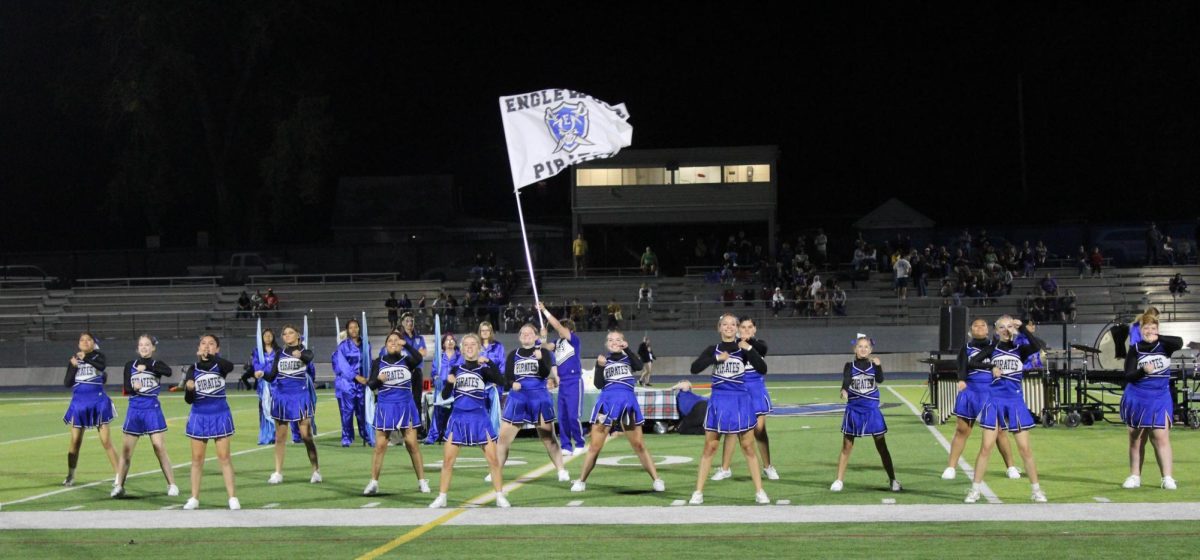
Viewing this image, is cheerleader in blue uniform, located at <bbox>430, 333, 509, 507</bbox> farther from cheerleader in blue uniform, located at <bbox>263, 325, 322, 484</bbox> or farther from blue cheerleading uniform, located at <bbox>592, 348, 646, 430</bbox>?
cheerleader in blue uniform, located at <bbox>263, 325, 322, 484</bbox>

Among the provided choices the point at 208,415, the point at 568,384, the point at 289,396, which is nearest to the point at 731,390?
the point at 568,384

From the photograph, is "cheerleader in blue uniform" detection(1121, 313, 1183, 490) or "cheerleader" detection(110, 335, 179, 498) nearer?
"cheerleader in blue uniform" detection(1121, 313, 1183, 490)

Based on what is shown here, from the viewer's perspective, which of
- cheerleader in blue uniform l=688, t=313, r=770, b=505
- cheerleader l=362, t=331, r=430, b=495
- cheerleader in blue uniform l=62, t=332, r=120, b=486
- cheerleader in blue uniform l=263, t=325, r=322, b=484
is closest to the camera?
cheerleader in blue uniform l=688, t=313, r=770, b=505

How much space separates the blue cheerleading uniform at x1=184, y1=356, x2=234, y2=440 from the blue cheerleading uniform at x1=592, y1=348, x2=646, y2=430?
342 cm

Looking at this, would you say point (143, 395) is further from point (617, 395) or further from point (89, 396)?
point (617, 395)

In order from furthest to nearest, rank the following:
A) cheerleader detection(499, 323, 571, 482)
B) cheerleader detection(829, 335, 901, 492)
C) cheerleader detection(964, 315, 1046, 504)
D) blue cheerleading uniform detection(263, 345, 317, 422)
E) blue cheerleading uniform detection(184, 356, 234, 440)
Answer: blue cheerleading uniform detection(263, 345, 317, 422), cheerleader detection(499, 323, 571, 482), cheerleader detection(829, 335, 901, 492), blue cheerleading uniform detection(184, 356, 234, 440), cheerleader detection(964, 315, 1046, 504)

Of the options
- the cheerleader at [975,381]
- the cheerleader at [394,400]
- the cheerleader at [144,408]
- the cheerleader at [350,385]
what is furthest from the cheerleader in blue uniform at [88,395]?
the cheerleader at [975,381]

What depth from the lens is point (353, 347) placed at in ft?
62.1

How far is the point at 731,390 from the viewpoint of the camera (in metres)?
12.4

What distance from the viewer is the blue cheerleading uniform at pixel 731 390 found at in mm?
12328

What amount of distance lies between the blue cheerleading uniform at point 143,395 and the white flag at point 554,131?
21.2ft

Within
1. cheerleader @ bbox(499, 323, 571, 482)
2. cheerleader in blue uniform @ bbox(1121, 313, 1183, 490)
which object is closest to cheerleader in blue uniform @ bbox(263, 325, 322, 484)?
cheerleader @ bbox(499, 323, 571, 482)

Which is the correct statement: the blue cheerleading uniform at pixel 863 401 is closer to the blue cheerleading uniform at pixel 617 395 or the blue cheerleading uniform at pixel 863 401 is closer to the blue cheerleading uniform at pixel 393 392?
the blue cheerleading uniform at pixel 617 395

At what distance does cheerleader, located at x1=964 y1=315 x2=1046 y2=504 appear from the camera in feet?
40.0
